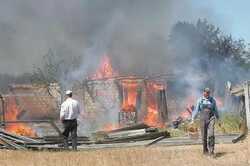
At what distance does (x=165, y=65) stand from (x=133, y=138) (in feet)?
78.7

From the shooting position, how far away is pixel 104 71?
37.3 meters

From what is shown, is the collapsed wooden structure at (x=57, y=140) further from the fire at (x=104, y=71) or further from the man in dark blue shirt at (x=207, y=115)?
the fire at (x=104, y=71)

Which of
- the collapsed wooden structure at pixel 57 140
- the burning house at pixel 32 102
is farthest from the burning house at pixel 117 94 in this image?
the collapsed wooden structure at pixel 57 140

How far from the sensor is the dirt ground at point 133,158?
1184 cm

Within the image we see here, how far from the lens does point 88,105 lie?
36406mm

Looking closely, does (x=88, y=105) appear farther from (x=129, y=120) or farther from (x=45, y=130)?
(x=45, y=130)

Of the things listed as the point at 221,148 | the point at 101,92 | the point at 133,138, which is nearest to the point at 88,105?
the point at 101,92

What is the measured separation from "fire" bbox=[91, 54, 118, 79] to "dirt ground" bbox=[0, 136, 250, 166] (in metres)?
23.2

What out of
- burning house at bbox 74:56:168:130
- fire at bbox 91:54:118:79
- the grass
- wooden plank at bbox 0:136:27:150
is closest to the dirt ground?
wooden plank at bbox 0:136:27:150

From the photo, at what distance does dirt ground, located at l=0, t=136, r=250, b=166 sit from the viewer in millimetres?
11836

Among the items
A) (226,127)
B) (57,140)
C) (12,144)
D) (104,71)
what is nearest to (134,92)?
(104,71)

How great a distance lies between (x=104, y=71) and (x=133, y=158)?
82.5 ft

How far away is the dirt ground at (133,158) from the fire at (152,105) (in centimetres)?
1911

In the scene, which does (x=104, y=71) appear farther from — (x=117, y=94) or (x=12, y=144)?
(x=12, y=144)
